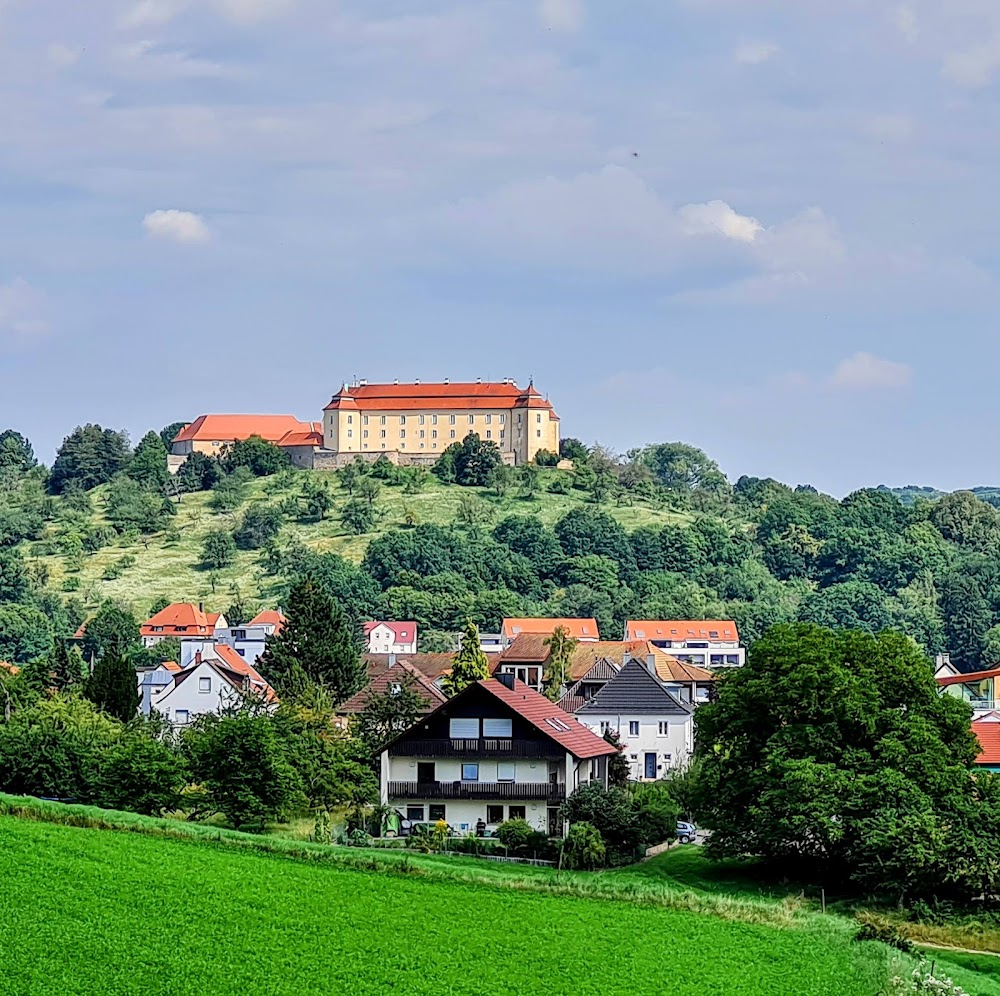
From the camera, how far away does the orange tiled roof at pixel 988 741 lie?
141 ft

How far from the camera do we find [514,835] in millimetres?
39594

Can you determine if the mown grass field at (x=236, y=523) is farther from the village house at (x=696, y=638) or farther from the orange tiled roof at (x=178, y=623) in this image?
the village house at (x=696, y=638)

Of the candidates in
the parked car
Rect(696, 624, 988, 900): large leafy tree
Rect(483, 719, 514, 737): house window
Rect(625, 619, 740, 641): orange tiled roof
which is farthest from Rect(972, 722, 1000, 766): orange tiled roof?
Rect(625, 619, 740, 641): orange tiled roof

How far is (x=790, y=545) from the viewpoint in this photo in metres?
156

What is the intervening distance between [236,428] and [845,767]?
151415mm

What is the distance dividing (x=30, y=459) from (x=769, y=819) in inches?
6555

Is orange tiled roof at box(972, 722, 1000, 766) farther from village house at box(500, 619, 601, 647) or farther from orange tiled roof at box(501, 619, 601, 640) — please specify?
orange tiled roof at box(501, 619, 601, 640)

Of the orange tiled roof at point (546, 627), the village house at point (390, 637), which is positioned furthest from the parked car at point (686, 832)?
the village house at point (390, 637)

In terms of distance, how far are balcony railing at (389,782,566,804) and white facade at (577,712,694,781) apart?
46.5ft

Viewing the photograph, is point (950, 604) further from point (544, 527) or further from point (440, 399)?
point (440, 399)

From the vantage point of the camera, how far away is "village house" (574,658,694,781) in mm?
56844

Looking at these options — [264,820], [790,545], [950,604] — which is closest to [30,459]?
[790,545]

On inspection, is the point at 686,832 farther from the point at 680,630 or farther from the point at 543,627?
the point at 680,630

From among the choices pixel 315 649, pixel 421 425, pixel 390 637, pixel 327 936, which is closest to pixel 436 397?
pixel 421 425
